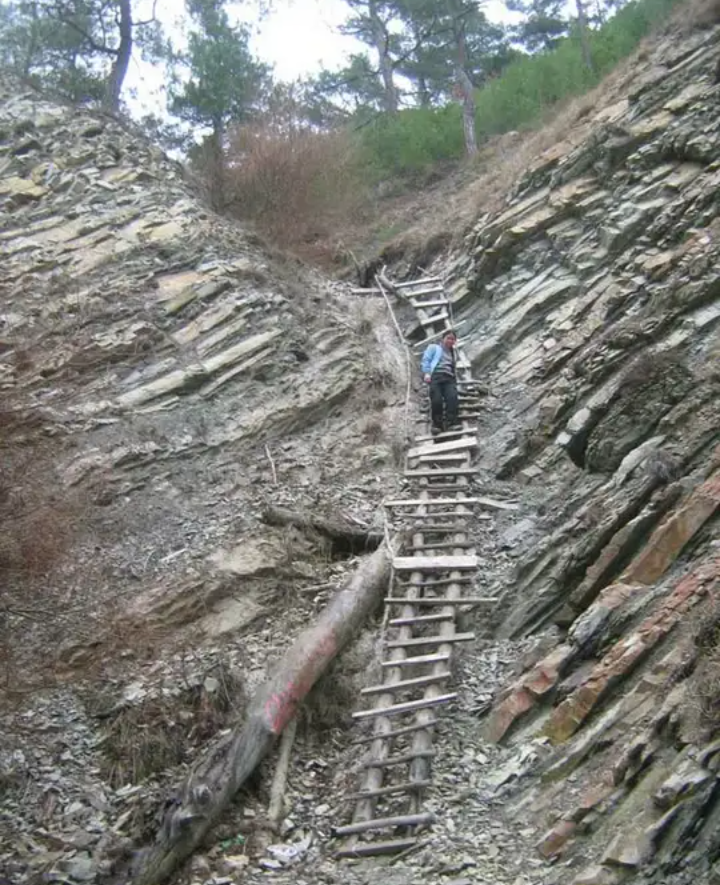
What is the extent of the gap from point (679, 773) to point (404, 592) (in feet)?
14.4

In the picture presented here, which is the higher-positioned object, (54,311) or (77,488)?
(54,311)

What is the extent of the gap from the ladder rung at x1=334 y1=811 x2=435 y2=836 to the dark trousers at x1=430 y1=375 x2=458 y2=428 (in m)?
6.77

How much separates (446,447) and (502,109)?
1905cm

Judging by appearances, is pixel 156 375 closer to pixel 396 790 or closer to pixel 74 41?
pixel 396 790

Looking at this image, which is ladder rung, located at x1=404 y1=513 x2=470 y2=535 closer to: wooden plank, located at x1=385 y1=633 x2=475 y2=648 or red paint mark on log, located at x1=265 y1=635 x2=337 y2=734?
wooden plank, located at x1=385 y1=633 x2=475 y2=648

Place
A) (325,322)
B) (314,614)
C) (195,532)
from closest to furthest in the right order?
(314,614), (195,532), (325,322)

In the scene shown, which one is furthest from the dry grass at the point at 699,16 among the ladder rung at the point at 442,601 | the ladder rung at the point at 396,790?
the ladder rung at the point at 396,790

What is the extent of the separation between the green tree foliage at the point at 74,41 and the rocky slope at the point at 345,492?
494 centimetres

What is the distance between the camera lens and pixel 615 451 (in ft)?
32.4

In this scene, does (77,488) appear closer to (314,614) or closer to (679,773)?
(314,614)

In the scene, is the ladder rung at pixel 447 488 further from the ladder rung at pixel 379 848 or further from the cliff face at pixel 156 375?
the ladder rung at pixel 379 848

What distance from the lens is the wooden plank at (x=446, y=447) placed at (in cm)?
1234

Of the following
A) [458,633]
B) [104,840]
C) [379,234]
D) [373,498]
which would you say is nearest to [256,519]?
[373,498]

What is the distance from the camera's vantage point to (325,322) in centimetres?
1533
